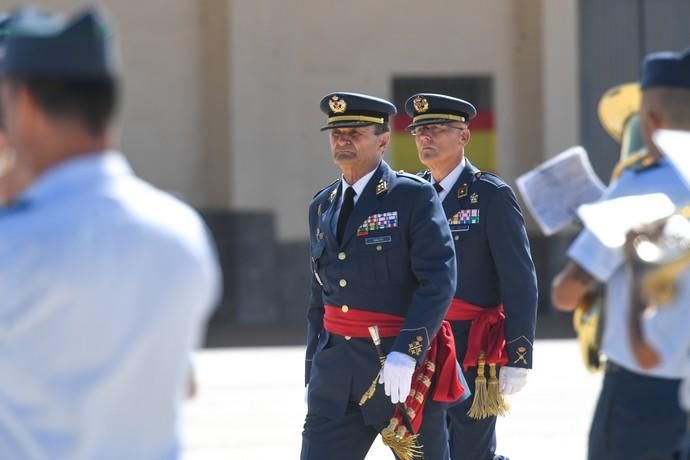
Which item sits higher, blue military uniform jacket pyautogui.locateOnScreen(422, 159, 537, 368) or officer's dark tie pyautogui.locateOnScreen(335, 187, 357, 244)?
officer's dark tie pyautogui.locateOnScreen(335, 187, 357, 244)

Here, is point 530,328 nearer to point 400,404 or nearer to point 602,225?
point 400,404

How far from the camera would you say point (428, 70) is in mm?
16578

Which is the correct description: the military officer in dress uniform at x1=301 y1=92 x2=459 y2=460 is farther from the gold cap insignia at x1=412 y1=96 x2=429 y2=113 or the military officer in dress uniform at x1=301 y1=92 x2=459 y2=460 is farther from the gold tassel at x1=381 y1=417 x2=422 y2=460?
the gold cap insignia at x1=412 y1=96 x2=429 y2=113

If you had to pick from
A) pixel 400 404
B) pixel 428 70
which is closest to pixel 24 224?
pixel 400 404

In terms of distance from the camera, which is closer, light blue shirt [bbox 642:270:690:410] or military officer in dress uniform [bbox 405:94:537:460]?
light blue shirt [bbox 642:270:690:410]

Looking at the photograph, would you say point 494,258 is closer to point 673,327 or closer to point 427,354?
point 427,354

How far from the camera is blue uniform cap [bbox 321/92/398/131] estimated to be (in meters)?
5.87

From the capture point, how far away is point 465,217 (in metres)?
6.47

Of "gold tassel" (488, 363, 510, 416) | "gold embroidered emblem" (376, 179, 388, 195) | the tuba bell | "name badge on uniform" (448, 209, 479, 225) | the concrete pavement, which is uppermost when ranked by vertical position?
the tuba bell

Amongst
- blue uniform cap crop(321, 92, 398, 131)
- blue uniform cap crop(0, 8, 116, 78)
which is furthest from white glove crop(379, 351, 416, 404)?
blue uniform cap crop(0, 8, 116, 78)

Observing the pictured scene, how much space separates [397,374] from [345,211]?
807 mm

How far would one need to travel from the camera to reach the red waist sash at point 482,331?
20.7 ft

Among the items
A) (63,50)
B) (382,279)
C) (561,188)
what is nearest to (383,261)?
Answer: (382,279)

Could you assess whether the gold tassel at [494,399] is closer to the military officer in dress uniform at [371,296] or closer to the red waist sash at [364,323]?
the military officer in dress uniform at [371,296]
